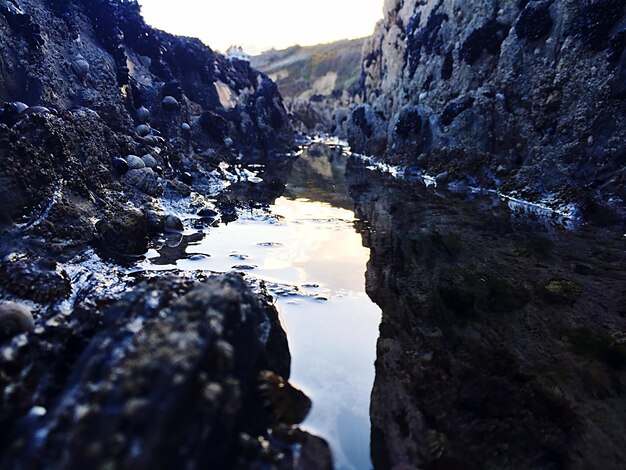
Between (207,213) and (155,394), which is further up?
(155,394)

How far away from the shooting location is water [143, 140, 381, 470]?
3.14 metres

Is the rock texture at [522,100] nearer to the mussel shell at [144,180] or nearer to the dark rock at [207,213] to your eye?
the dark rock at [207,213]

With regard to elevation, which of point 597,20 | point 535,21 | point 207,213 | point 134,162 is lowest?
point 207,213

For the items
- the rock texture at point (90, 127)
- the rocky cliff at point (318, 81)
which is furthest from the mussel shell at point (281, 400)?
the rocky cliff at point (318, 81)

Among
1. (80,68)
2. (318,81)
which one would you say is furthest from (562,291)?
(318,81)

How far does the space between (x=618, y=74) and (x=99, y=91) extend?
48.4 ft

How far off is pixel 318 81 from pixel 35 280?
85.6 m

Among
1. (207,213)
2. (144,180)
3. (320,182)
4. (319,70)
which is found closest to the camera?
(144,180)

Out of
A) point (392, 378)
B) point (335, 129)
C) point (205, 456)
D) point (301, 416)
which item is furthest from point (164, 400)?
point (335, 129)

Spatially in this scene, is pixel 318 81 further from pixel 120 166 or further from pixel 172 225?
pixel 172 225

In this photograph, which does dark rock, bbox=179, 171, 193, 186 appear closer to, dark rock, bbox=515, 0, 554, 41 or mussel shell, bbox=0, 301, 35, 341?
mussel shell, bbox=0, 301, 35, 341

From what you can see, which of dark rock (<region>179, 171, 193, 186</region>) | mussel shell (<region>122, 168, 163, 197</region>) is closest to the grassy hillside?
dark rock (<region>179, 171, 193, 186</region>)

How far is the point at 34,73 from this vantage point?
9.33m

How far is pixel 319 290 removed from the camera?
17.8 ft
